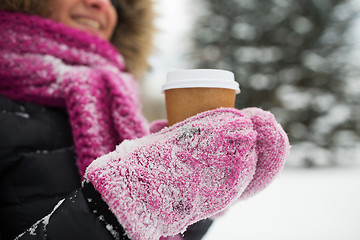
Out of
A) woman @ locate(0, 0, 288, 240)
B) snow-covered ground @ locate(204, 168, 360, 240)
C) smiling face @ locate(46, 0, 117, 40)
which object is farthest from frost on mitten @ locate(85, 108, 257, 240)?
snow-covered ground @ locate(204, 168, 360, 240)

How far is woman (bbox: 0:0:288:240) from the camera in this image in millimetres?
552

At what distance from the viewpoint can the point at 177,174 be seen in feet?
1.84

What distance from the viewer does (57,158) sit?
2.84 ft

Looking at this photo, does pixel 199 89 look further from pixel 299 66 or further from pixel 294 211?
pixel 299 66

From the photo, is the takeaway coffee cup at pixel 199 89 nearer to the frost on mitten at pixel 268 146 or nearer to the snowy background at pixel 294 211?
the frost on mitten at pixel 268 146

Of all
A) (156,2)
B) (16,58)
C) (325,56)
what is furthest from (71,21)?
(325,56)

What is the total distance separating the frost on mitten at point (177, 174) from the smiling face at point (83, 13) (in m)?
0.66

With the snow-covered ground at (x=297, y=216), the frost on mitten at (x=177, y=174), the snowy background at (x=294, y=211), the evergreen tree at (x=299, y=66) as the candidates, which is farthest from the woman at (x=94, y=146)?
the evergreen tree at (x=299, y=66)

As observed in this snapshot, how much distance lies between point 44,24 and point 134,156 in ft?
2.14

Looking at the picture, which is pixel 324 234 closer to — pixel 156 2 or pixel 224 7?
pixel 156 2

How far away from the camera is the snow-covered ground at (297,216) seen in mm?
2211

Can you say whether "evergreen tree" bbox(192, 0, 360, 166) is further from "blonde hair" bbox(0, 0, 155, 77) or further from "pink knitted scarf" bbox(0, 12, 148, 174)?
"pink knitted scarf" bbox(0, 12, 148, 174)

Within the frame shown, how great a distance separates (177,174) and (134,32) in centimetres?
104

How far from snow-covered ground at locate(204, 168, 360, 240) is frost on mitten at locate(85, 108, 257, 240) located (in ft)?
4.11
